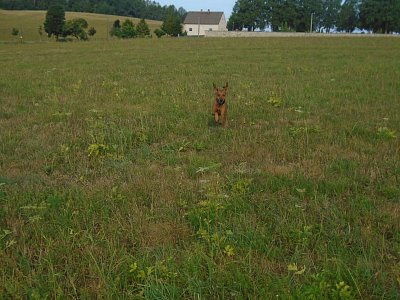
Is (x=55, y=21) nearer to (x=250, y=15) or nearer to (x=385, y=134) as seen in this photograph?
(x=250, y=15)

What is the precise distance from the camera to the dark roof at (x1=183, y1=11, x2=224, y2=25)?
141637 mm

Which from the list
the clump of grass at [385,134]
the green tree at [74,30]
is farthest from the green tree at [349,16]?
the clump of grass at [385,134]

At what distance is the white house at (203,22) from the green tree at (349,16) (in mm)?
43717

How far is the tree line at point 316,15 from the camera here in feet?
321

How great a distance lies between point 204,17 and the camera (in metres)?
143

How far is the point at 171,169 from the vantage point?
18.8 feet

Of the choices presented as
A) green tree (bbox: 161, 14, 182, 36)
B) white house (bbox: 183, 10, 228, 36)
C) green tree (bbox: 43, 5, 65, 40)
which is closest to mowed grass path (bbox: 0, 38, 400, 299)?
green tree (bbox: 43, 5, 65, 40)

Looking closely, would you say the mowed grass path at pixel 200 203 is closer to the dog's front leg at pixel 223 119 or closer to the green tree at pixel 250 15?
the dog's front leg at pixel 223 119

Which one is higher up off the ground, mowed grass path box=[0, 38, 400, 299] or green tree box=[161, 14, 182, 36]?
green tree box=[161, 14, 182, 36]

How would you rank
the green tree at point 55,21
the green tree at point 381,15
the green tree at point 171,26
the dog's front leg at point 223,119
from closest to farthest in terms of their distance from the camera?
the dog's front leg at point 223,119 < the green tree at point 55,21 < the green tree at point 171,26 < the green tree at point 381,15

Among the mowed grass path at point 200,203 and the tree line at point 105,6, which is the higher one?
the tree line at point 105,6

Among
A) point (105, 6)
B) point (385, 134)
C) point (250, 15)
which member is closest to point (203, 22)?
point (250, 15)

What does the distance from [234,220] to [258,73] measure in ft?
46.9

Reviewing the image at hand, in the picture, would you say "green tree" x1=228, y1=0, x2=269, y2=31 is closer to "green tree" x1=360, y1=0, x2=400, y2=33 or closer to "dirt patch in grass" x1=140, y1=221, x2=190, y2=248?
"green tree" x1=360, y1=0, x2=400, y2=33
